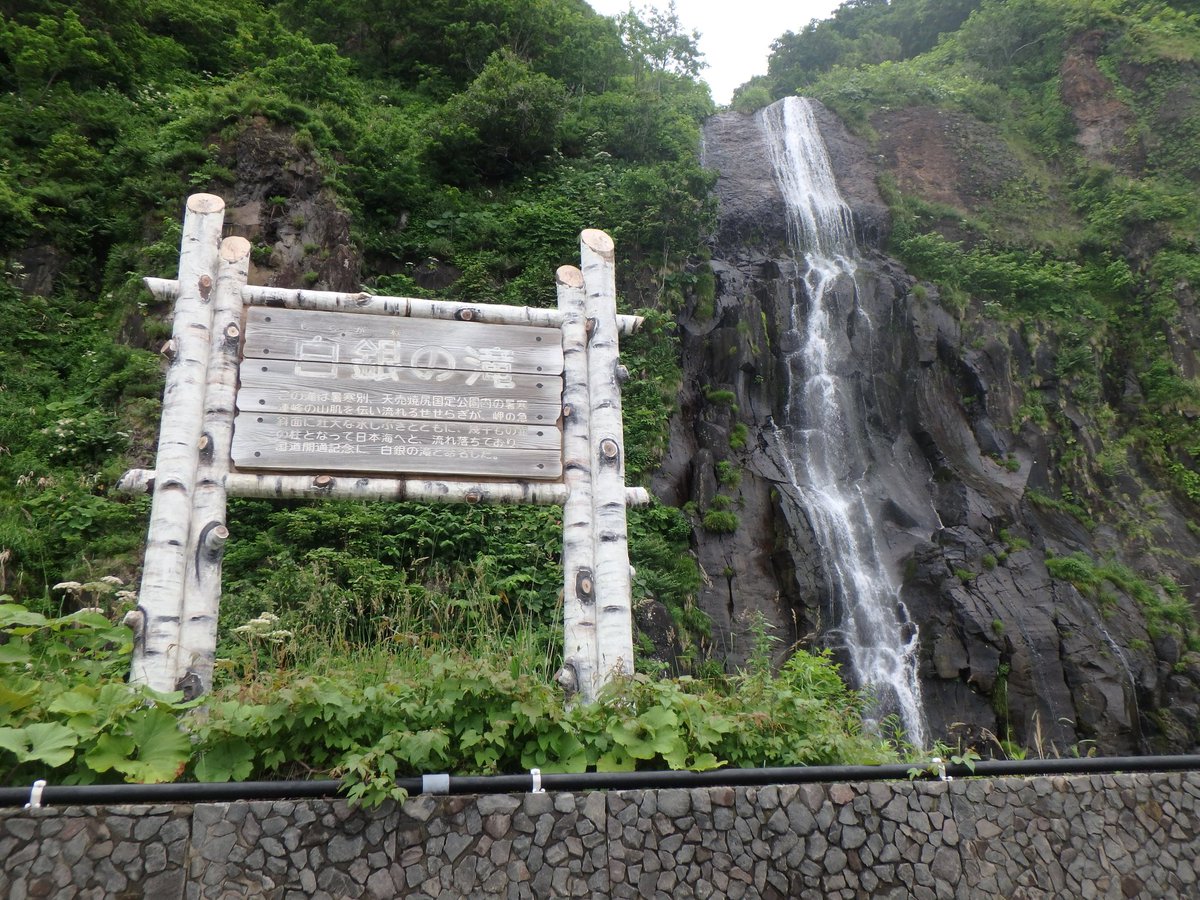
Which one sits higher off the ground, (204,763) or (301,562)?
(301,562)

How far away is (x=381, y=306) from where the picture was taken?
4.97m

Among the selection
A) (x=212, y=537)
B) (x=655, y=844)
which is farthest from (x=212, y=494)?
(x=655, y=844)

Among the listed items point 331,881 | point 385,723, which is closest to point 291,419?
point 385,723

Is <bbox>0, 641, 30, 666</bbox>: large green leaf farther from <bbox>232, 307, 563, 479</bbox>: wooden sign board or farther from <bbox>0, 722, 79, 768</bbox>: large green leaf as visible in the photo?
<bbox>232, 307, 563, 479</bbox>: wooden sign board

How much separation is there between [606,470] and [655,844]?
2181 mm

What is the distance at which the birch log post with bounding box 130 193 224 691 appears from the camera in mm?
4066

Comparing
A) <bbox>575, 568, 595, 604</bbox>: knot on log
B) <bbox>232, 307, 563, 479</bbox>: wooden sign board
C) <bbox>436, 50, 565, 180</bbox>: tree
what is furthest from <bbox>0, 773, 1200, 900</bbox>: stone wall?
<bbox>436, 50, 565, 180</bbox>: tree

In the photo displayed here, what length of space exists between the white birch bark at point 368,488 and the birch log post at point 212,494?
13 centimetres

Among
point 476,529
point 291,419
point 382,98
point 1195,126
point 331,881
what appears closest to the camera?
point 331,881

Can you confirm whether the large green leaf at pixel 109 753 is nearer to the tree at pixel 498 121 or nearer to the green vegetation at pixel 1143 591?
the green vegetation at pixel 1143 591

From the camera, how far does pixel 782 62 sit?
29234 mm

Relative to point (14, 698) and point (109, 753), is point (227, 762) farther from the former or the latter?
point (14, 698)

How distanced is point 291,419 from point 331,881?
2441mm

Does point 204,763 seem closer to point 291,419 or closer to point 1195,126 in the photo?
point 291,419
